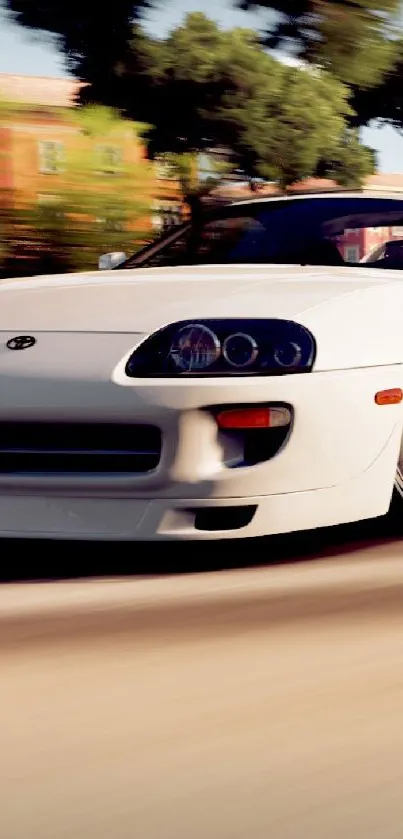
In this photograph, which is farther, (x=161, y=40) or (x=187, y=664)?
(x=161, y=40)

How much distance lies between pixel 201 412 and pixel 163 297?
1.55 feet

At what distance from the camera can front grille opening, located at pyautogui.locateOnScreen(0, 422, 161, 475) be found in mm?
4234

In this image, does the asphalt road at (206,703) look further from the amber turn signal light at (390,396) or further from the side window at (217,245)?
the side window at (217,245)

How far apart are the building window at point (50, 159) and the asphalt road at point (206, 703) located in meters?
5.31

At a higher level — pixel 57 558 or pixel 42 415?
pixel 42 415

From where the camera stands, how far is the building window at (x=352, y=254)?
17.4 ft

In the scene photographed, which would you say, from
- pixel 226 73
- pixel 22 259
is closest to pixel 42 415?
pixel 22 259

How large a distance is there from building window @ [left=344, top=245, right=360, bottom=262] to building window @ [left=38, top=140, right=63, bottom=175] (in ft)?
13.6

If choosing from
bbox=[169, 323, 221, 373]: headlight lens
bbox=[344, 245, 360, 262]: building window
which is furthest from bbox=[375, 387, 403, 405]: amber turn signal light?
bbox=[344, 245, 360, 262]: building window

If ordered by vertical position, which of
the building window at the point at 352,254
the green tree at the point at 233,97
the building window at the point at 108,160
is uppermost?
the building window at the point at 352,254

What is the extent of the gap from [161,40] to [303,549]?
833 inches

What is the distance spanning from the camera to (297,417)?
13.9 feet

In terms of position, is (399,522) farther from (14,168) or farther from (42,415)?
(14,168)

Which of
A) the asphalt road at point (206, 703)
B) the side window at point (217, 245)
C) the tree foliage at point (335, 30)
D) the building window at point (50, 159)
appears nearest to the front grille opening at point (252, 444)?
the asphalt road at point (206, 703)
